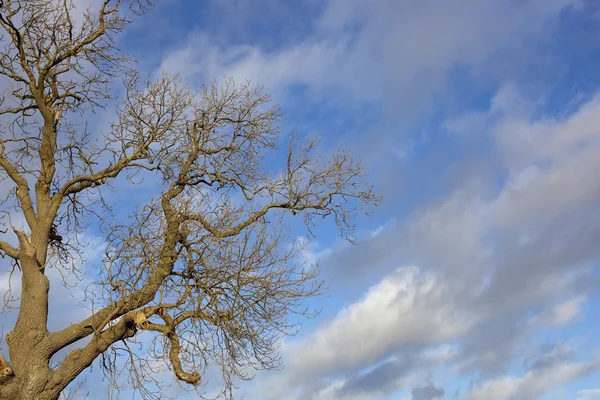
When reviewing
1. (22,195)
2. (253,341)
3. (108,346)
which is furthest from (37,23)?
(253,341)

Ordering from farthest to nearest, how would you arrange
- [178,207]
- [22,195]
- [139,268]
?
[22,195], [178,207], [139,268]

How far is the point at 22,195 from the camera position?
484 inches

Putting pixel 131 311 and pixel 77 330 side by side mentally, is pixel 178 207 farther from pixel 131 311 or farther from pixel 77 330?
pixel 77 330

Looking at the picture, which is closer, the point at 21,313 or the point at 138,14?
the point at 21,313

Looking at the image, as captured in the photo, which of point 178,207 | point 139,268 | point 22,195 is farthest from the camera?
point 22,195

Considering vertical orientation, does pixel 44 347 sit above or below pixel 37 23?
below

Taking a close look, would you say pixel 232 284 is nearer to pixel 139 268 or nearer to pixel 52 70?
pixel 139 268

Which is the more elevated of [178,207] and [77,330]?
[178,207]

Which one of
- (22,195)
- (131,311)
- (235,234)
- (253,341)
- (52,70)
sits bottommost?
(253,341)

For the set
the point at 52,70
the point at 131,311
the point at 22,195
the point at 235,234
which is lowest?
the point at 131,311

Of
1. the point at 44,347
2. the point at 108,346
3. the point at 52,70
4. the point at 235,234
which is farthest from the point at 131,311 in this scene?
the point at 52,70

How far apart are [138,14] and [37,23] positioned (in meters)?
2.01

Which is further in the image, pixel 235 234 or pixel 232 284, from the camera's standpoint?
pixel 235 234

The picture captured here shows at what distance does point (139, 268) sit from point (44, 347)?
2.07 m
